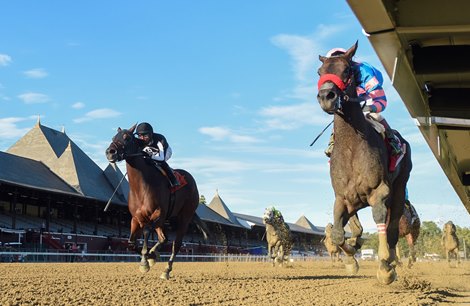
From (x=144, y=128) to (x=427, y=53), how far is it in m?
8.14

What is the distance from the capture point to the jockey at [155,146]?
10352mm

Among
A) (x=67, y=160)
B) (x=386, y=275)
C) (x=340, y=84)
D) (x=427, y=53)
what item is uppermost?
(x=67, y=160)

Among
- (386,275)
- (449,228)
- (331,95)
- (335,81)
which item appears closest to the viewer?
(331,95)

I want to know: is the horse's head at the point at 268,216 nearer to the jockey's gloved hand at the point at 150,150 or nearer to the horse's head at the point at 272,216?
the horse's head at the point at 272,216

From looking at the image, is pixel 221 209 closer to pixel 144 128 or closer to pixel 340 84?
pixel 144 128

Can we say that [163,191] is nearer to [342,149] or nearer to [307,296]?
[307,296]

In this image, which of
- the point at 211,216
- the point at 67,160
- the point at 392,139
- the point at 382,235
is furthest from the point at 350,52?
the point at 211,216

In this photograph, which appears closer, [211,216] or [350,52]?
[350,52]

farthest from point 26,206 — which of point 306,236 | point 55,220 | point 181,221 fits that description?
point 306,236

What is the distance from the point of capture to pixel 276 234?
22469mm

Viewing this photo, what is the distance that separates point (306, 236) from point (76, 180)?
42.2 m

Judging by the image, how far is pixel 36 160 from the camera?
42062 mm

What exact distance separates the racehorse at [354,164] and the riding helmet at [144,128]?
5273 millimetres

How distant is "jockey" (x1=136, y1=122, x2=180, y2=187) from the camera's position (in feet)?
34.0
